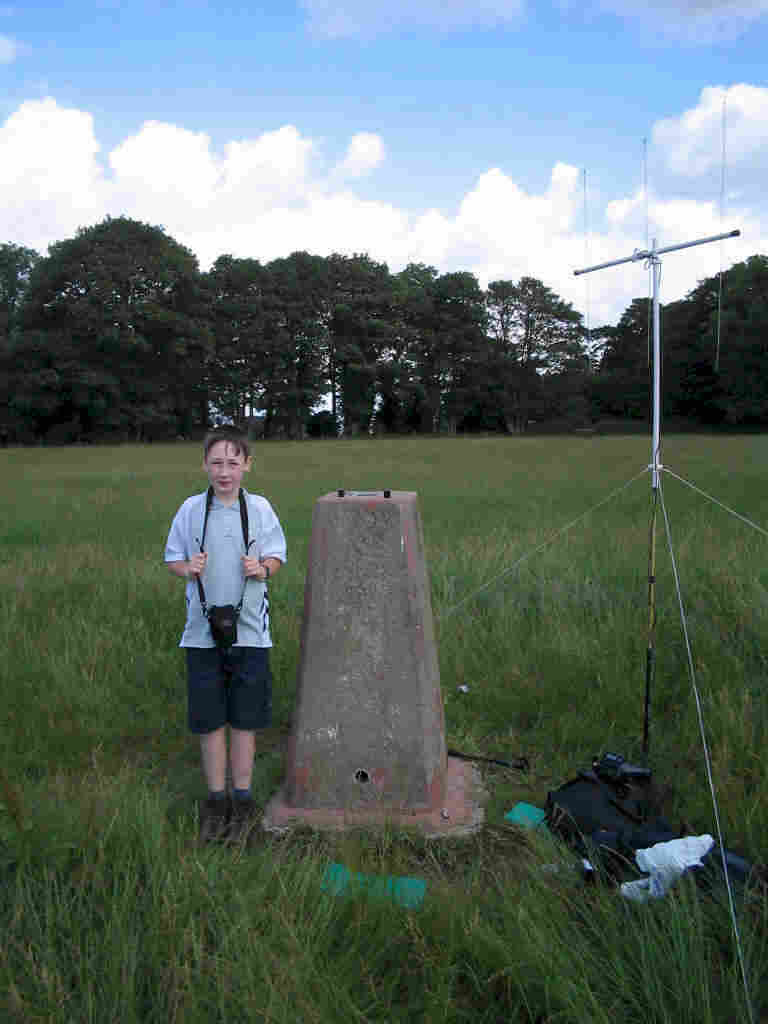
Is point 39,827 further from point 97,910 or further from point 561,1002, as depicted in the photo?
point 561,1002

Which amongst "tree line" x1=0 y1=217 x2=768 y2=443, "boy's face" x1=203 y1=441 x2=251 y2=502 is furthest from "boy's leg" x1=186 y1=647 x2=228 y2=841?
"tree line" x1=0 y1=217 x2=768 y2=443

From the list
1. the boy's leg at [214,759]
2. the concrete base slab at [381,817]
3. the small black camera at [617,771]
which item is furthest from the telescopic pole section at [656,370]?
the boy's leg at [214,759]

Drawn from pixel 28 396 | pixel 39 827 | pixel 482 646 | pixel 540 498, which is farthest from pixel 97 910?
pixel 28 396

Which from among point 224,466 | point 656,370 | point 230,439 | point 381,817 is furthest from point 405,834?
point 656,370

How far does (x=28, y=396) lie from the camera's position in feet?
177

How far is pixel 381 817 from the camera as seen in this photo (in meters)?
3.86

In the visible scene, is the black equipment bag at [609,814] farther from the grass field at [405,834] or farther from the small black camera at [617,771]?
the grass field at [405,834]

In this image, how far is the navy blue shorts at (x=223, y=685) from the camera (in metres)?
3.98

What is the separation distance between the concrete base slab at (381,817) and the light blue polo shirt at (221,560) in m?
0.77

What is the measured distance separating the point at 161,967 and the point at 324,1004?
49 centimetres

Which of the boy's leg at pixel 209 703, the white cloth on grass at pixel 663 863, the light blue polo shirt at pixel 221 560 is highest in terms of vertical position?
the light blue polo shirt at pixel 221 560

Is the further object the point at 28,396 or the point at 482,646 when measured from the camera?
the point at 28,396

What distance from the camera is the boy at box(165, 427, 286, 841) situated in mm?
3924

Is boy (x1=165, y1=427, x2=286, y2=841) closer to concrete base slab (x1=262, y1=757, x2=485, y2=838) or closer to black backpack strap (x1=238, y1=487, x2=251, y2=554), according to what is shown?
black backpack strap (x1=238, y1=487, x2=251, y2=554)
